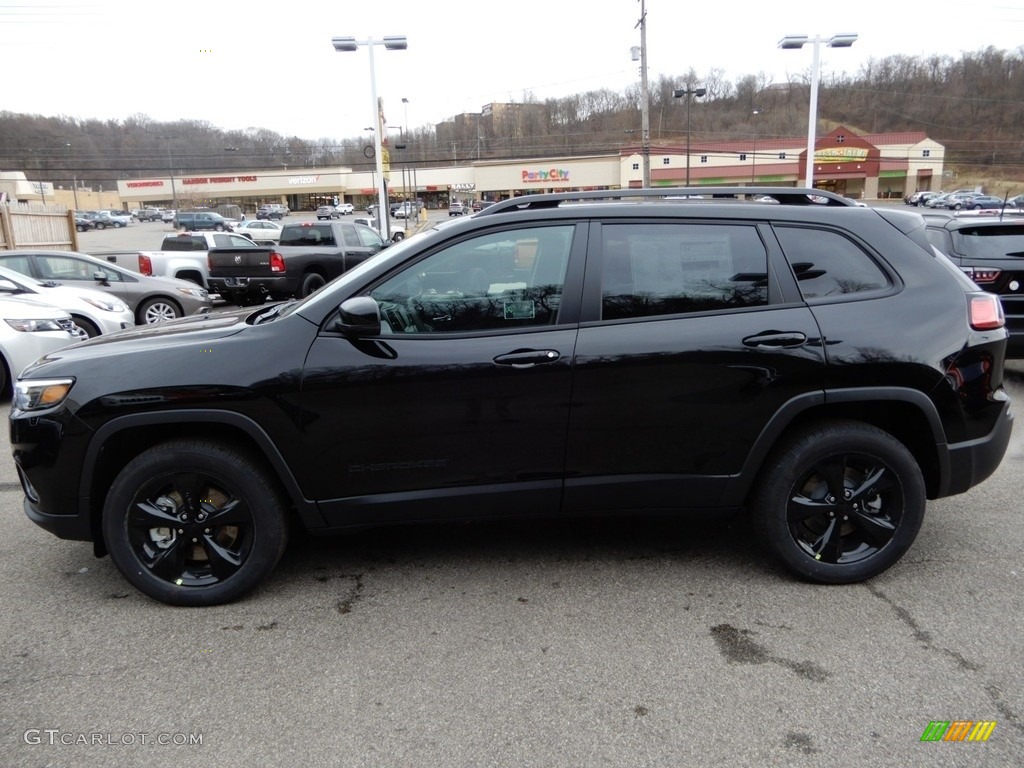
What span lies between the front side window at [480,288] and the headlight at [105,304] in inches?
321

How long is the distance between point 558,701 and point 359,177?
101238 mm

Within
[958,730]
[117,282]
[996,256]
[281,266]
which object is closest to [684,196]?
[958,730]

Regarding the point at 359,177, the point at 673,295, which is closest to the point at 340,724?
the point at 673,295

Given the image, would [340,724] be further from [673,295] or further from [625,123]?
[625,123]

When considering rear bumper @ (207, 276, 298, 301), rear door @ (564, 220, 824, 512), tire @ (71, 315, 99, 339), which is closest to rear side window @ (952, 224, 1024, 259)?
rear door @ (564, 220, 824, 512)

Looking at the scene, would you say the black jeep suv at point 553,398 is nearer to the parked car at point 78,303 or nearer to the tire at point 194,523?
the tire at point 194,523

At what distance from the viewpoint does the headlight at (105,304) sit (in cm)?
986

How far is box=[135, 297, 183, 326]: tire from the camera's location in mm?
12305

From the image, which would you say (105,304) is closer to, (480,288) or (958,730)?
(480,288)

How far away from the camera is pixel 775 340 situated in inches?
131

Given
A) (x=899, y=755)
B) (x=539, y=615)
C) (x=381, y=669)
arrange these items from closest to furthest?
(x=899, y=755), (x=381, y=669), (x=539, y=615)

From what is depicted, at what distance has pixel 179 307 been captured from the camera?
12516 mm

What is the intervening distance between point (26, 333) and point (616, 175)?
6816cm

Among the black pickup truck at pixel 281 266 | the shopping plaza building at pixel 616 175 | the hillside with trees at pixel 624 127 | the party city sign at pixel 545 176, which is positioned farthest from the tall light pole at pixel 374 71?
the party city sign at pixel 545 176
